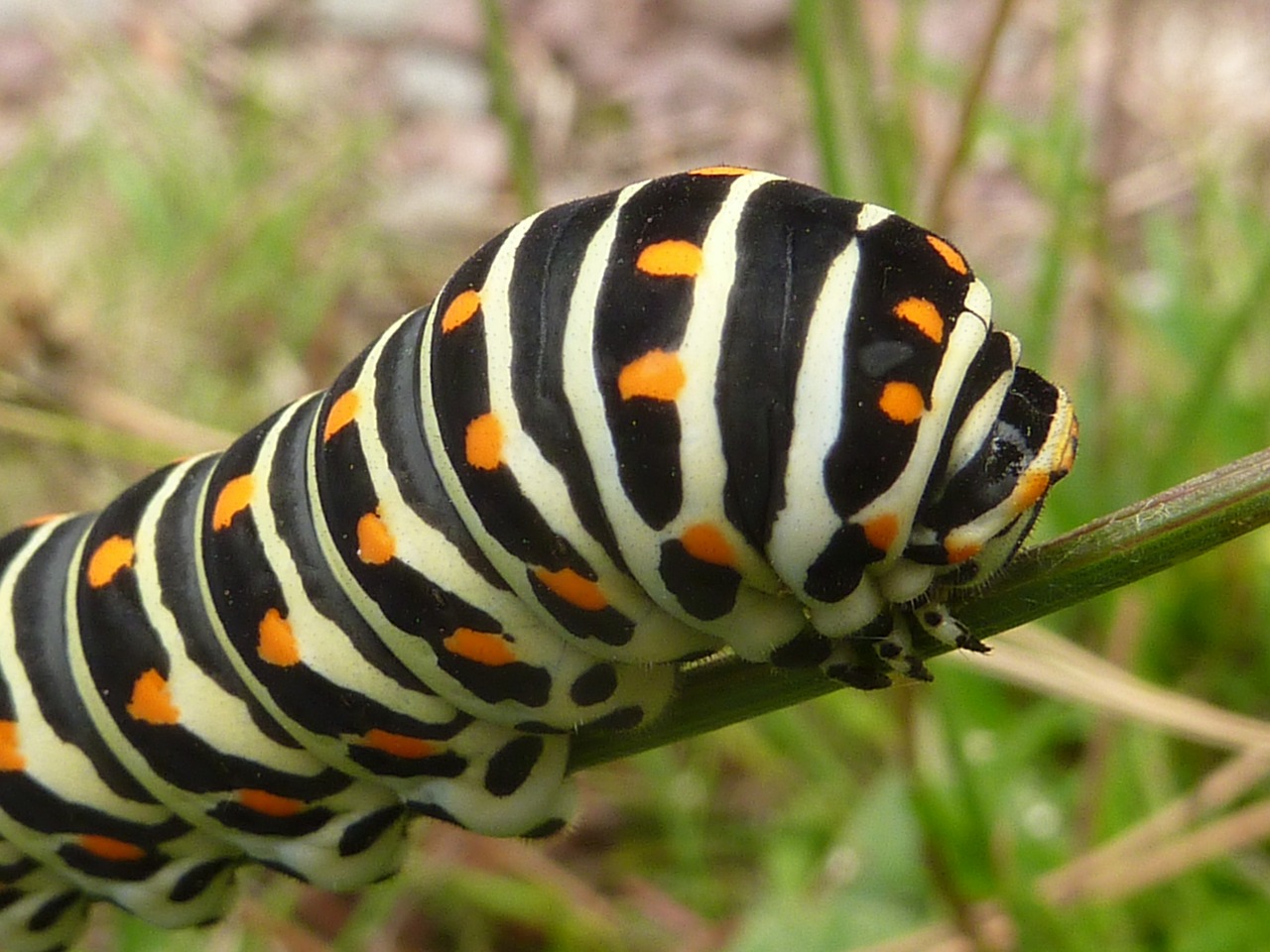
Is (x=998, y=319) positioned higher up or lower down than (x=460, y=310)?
lower down

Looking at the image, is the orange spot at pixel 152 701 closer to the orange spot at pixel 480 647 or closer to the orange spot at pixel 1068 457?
the orange spot at pixel 480 647

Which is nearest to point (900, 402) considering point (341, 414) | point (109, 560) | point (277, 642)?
point (341, 414)

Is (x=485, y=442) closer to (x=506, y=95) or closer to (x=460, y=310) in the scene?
(x=460, y=310)

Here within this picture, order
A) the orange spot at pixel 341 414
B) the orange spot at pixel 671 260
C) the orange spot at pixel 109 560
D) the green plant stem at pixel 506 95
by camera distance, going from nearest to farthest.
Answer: the orange spot at pixel 671 260, the orange spot at pixel 341 414, the orange spot at pixel 109 560, the green plant stem at pixel 506 95

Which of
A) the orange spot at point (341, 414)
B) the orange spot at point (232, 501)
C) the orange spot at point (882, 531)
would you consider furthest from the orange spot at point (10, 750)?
the orange spot at point (882, 531)

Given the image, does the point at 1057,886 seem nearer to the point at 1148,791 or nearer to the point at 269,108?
the point at 1148,791
